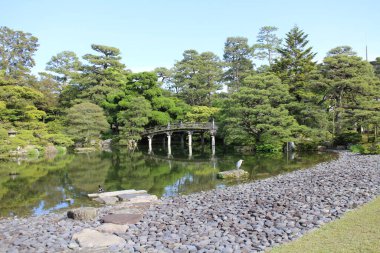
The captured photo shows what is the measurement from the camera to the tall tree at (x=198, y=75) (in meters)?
37.0

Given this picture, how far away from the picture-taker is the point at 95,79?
3675cm

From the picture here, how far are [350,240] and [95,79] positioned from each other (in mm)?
34901

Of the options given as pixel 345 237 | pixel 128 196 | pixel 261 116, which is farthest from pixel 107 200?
pixel 261 116

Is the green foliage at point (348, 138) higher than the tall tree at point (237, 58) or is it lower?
lower

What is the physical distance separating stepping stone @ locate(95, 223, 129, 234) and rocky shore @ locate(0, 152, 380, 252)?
5 cm

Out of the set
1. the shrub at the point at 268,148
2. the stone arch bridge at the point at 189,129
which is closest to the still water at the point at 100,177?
the shrub at the point at 268,148

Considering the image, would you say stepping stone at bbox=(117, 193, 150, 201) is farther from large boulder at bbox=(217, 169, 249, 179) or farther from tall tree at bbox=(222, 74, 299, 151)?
tall tree at bbox=(222, 74, 299, 151)

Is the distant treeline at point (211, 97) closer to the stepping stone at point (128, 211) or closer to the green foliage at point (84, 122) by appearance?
the green foliage at point (84, 122)

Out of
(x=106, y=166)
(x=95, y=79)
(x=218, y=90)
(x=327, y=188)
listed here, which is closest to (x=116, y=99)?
(x=95, y=79)

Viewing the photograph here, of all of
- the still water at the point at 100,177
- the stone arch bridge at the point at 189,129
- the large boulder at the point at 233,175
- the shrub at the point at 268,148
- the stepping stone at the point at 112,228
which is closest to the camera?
the stepping stone at the point at 112,228

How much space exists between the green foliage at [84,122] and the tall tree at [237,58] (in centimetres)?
1574

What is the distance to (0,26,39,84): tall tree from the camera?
125 feet

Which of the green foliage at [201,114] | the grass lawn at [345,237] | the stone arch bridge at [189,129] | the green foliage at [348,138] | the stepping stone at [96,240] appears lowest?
the stepping stone at [96,240]

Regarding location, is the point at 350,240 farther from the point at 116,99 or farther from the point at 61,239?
the point at 116,99
